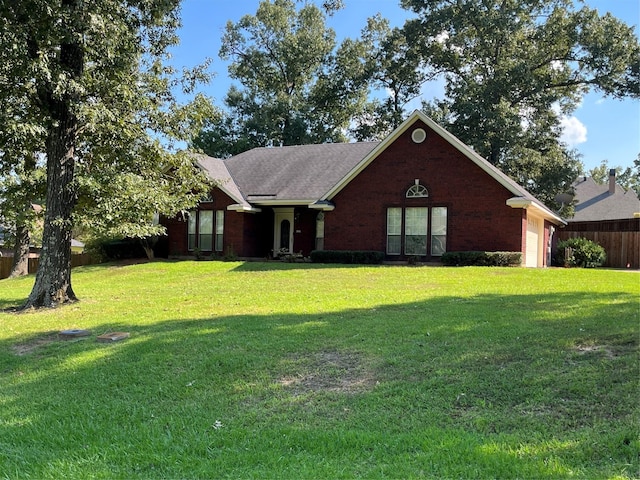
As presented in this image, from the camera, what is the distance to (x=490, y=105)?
31.5 metres

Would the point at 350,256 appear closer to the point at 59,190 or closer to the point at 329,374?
the point at 59,190

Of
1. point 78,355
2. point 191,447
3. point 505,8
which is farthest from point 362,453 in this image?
point 505,8

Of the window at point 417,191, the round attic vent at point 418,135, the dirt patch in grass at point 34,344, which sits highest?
the round attic vent at point 418,135

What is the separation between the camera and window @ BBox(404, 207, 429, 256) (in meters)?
21.0

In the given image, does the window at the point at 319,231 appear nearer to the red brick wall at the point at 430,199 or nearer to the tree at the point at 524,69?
the red brick wall at the point at 430,199

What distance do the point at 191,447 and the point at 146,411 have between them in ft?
3.44

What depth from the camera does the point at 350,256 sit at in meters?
21.0

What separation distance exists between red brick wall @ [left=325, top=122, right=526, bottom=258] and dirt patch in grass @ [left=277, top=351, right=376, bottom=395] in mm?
14811

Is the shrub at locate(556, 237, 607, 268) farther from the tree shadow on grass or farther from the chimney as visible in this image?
the tree shadow on grass

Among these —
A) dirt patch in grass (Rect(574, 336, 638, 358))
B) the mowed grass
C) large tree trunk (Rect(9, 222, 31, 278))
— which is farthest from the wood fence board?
large tree trunk (Rect(9, 222, 31, 278))

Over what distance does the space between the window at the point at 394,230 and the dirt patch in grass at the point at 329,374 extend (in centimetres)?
1517

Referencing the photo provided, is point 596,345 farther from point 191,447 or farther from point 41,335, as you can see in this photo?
point 41,335

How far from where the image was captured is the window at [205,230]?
24391 millimetres

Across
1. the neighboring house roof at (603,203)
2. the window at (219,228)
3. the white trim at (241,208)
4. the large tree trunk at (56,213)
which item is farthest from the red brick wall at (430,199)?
the neighboring house roof at (603,203)
